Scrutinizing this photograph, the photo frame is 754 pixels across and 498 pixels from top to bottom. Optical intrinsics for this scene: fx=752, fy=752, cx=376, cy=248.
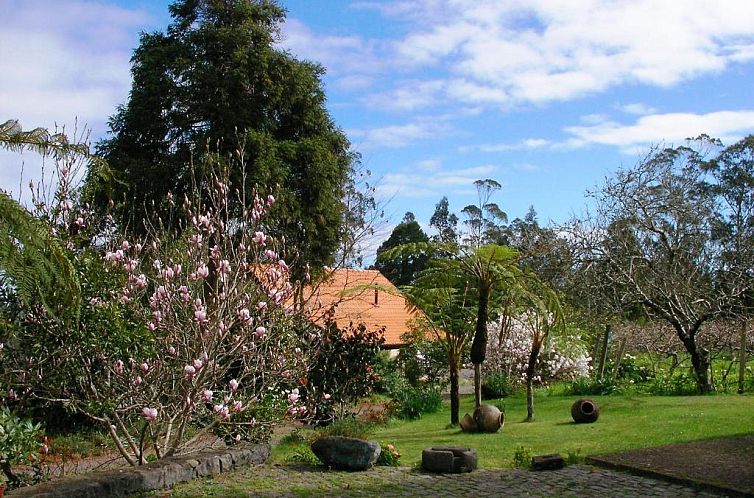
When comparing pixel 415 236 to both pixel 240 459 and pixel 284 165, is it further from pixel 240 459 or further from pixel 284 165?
pixel 240 459

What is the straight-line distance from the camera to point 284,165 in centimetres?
1672

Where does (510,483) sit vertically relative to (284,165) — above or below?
below

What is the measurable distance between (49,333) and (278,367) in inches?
119

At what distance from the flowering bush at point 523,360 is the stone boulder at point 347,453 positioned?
38.9ft

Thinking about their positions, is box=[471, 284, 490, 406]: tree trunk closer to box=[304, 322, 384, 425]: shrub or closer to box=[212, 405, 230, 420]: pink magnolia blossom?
box=[304, 322, 384, 425]: shrub

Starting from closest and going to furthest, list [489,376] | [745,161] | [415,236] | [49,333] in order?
1. [49,333]
2. [489,376]
3. [745,161]
4. [415,236]

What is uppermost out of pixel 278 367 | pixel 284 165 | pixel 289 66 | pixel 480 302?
pixel 289 66

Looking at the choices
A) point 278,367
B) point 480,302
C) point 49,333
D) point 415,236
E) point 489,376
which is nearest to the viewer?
point 49,333

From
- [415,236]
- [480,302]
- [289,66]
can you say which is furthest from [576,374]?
[415,236]

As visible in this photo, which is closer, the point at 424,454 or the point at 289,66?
the point at 424,454

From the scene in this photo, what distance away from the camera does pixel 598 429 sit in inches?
456

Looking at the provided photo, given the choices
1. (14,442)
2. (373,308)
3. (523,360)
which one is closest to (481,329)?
(14,442)

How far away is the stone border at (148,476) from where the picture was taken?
21.1 ft

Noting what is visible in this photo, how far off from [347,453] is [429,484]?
1.17 metres
